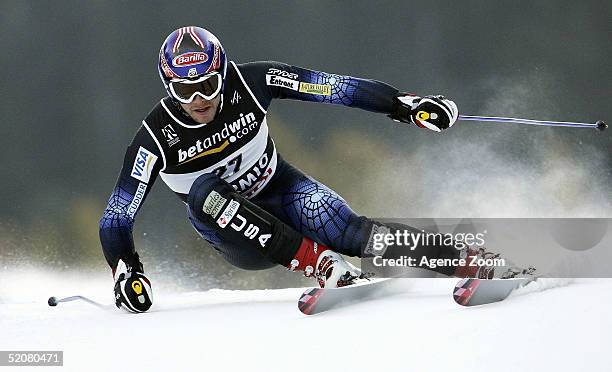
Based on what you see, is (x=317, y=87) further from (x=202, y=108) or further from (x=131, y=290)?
(x=131, y=290)

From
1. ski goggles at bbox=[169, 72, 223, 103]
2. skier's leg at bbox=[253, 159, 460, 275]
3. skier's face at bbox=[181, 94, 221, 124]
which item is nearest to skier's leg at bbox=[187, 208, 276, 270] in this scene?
skier's leg at bbox=[253, 159, 460, 275]

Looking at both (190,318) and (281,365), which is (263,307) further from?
(281,365)

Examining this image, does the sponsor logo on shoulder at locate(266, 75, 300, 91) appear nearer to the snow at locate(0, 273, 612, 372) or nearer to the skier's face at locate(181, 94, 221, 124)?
the skier's face at locate(181, 94, 221, 124)

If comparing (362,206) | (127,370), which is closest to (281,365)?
(127,370)

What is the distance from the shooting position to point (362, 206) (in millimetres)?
5168

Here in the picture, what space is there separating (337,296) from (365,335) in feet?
1.78

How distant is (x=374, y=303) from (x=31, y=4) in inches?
161

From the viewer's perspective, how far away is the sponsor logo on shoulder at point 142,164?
9.52ft

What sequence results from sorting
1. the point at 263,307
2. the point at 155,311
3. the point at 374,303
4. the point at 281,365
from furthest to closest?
the point at 155,311 → the point at 263,307 → the point at 374,303 → the point at 281,365

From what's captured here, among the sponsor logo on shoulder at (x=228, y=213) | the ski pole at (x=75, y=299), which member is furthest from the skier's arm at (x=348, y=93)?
the ski pole at (x=75, y=299)

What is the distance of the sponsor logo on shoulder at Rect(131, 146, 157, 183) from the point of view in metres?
2.90

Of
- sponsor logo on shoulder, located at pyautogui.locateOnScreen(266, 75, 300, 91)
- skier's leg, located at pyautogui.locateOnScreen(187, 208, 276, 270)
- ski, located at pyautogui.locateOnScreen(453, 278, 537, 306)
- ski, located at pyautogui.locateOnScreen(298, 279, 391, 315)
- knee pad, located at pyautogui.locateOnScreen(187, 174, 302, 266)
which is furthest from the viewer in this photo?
skier's leg, located at pyautogui.locateOnScreen(187, 208, 276, 270)

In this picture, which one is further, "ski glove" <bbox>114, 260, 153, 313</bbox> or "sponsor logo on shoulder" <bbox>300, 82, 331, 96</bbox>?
"sponsor logo on shoulder" <bbox>300, 82, 331, 96</bbox>

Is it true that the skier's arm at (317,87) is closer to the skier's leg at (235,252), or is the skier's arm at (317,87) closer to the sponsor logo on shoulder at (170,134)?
the sponsor logo on shoulder at (170,134)
